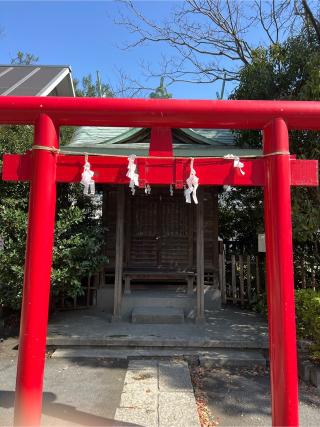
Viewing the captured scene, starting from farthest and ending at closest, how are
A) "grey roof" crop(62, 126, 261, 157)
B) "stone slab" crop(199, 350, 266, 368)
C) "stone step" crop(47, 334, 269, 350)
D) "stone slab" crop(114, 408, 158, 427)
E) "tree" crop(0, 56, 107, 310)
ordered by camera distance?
"grey roof" crop(62, 126, 261, 157) → "tree" crop(0, 56, 107, 310) → "stone step" crop(47, 334, 269, 350) → "stone slab" crop(199, 350, 266, 368) → "stone slab" crop(114, 408, 158, 427)

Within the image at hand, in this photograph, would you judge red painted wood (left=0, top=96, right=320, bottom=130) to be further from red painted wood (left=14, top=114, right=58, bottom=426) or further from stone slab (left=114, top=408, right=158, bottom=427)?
stone slab (left=114, top=408, right=158, bottom=427)

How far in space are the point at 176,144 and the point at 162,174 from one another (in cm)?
550

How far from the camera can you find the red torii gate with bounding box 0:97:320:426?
3.08 meters

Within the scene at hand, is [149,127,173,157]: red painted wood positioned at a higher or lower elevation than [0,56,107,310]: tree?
higher

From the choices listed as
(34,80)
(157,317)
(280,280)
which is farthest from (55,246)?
(34,80)

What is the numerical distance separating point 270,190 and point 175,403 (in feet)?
8.88

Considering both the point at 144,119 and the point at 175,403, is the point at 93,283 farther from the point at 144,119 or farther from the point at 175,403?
the point at 144,119

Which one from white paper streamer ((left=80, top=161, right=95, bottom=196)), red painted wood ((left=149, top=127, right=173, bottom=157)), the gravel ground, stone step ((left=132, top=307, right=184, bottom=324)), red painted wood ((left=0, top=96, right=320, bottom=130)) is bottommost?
the gravel ground

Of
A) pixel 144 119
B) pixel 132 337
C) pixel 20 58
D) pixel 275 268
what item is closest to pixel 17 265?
pixel 132 337

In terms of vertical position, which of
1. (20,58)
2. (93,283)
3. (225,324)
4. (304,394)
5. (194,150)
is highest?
(20,58)

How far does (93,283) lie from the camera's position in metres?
9.34

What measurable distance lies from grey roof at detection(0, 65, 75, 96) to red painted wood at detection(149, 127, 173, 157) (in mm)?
8033

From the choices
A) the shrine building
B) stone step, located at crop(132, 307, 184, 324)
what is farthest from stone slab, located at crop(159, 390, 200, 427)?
the shrine building

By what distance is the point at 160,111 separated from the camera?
3.23 meters
